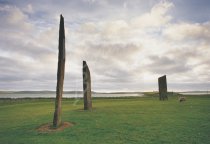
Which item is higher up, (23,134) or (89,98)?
(89,98)

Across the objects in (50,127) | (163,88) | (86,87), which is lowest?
(50,127)

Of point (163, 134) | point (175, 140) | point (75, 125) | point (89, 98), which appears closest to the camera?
point (175, 140)

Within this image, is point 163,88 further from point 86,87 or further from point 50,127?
point 50,127

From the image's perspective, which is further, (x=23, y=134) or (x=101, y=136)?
(x=23, y=134)

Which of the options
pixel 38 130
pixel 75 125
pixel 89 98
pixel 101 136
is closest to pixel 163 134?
pixel 101 136

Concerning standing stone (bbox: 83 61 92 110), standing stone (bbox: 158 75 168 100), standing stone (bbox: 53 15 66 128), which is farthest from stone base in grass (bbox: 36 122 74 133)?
standing stone (bbox: 158 75 168 100)

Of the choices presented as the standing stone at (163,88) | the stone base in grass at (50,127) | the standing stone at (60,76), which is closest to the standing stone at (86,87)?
the stone base in grass at (50,127)

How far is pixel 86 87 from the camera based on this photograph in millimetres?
23031

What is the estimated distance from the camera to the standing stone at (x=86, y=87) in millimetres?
22706

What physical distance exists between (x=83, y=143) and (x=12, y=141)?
12.1ft

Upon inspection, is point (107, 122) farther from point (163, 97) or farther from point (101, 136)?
point (163, 97)

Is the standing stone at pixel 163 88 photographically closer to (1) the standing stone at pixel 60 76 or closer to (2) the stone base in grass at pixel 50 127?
(2) the stone base in grass at pixel 50 127

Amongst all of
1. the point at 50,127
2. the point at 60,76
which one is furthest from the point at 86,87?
the point at 50,127

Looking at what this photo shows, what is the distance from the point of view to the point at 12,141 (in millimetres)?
12008
